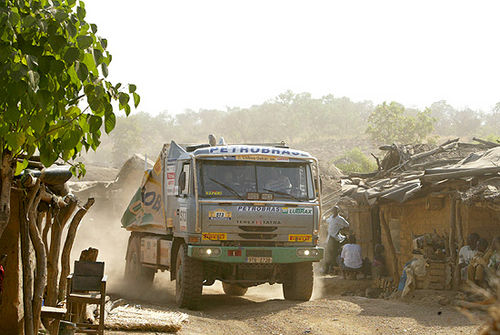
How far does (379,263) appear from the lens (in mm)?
16844

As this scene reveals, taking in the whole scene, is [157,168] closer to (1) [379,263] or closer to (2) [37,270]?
(1) [379,263]

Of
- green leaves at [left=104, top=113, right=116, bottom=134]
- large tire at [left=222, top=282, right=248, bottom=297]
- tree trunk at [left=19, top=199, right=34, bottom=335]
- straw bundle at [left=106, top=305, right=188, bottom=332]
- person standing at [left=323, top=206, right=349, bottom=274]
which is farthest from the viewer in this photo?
person standing at [left=323, top=206, right=349, bottom=274]

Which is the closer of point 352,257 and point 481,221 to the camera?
point 481,221

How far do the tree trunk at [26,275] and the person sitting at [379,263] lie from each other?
36.9ft

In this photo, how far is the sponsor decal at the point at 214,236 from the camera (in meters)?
12.0

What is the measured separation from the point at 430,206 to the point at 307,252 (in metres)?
3.70

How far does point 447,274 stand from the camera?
45.0 ft

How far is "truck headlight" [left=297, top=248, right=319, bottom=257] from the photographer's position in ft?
40.4

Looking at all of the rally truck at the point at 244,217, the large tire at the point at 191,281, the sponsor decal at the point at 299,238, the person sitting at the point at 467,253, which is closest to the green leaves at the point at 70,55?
the rally truck at the point at 244,217

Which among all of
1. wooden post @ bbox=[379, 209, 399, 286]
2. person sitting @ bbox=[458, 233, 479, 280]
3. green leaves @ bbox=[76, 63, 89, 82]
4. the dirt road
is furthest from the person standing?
green leaves @ bbox=[76, 63, 89, 82]

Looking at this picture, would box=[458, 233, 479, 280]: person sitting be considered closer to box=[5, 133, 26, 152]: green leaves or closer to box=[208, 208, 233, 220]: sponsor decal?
box=[208, 208, 233, 220]: sponsor decal

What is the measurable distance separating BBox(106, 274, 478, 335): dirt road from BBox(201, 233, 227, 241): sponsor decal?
128 cm

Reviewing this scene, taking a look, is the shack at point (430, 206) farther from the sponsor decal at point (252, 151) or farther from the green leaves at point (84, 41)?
the green leaves at point (84, 41)

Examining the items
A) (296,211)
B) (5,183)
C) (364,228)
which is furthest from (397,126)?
(5,183)
